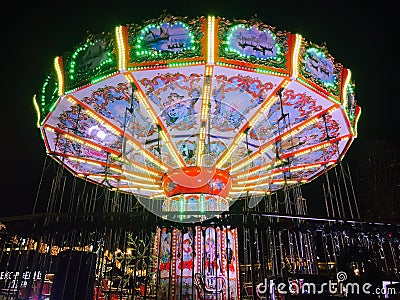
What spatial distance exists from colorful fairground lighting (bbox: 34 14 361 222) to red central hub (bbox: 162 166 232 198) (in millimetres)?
33

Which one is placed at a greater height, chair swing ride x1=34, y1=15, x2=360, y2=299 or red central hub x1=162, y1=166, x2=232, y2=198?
chair swing ride x1=34, y1=15, x2=360, y2=299

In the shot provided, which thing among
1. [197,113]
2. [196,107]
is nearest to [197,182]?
[197,113]

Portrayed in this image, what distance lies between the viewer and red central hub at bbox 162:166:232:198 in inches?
405

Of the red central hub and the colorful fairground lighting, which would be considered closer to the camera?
the colorful fairground lighting

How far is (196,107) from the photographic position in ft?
28.3

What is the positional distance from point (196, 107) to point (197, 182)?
9.04ft

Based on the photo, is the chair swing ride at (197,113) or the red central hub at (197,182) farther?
the red central hub at (197,182)

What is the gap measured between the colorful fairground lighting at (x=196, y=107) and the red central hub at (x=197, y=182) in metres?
0.03

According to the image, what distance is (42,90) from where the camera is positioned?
878 cm

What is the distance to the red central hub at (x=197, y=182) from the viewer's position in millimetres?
10289

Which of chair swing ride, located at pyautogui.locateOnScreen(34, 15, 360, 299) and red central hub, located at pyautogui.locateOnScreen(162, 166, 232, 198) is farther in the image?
red central hub, located at pyautogui.locateOnScreen(162, 166, 232, 198)

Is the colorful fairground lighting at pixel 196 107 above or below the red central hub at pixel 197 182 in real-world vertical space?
above

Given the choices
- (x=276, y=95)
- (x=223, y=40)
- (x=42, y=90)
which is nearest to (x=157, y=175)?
(x=42, y=90)

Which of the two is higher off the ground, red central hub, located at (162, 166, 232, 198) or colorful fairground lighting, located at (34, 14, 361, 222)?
colorful fairground lighting, located at (34, 14, 361, 222)
